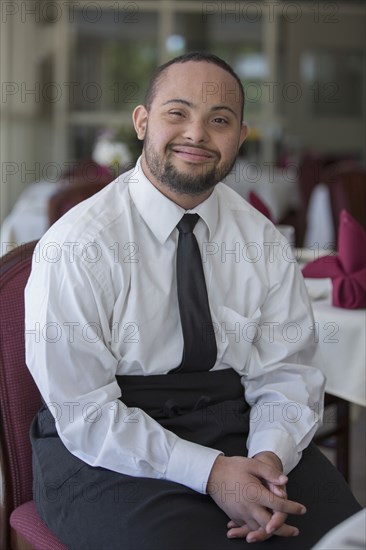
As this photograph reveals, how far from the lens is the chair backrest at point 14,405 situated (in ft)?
5.14

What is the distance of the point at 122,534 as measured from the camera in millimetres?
1328

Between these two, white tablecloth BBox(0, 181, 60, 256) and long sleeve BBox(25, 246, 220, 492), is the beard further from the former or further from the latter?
white tablecloth BBox(0, 181, 60, 256)

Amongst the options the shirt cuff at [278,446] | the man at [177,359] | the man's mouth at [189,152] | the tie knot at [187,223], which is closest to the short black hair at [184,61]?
the man at [177,359]

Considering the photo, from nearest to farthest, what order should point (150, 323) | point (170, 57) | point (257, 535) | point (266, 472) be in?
1. point (257, 535)
2. point (266, 472)
3. point (150, 323)
4. point (170, 57)

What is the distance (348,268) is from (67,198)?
120 cm

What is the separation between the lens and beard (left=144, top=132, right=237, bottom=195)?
162cm

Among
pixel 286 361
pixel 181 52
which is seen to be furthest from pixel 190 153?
pixel 181 52

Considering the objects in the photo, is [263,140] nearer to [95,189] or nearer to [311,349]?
[95,189]

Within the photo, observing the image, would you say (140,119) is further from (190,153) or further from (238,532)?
(238,532)

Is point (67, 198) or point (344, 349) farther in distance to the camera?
point (67, 198)

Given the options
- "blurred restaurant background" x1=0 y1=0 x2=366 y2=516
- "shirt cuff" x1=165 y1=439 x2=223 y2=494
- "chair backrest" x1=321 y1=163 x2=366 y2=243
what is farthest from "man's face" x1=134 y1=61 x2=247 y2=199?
"blurred restaurant background" x1=0 y1=0 x2=366 y2=516

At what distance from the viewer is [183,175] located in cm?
162

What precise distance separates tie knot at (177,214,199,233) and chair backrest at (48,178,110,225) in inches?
51.3

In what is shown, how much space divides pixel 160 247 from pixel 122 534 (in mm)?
537
